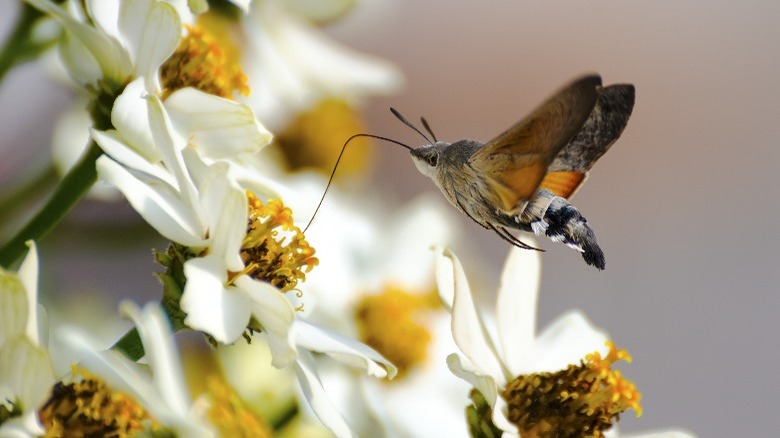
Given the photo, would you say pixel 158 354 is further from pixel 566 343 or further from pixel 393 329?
pixel 393 329

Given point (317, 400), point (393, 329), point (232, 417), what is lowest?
point (393, 329)

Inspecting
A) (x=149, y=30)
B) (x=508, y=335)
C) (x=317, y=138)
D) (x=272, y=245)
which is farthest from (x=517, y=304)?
(x=317, y=138)

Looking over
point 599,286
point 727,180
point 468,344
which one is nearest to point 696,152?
point 727,180

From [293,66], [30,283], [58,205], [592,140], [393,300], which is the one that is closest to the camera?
[30,283]

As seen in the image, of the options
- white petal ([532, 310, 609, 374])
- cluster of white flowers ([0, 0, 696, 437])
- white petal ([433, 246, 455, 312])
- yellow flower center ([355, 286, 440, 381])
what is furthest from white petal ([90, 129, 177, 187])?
yellow flower center ([355, 286, 440, 381])

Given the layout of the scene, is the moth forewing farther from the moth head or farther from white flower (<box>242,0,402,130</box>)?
white flower (<box>242,0,402,130</box>)

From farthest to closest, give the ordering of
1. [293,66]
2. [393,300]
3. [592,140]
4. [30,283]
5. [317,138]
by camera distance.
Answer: [317,138], [393,300], [293,66], [592,140], [30,283]
